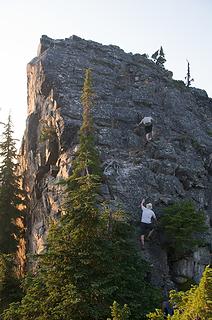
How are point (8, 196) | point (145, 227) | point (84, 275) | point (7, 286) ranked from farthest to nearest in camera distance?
point (8, 196)
point (145, 227)
point (7, 286)
point (84, 275)

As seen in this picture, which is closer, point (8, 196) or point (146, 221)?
point (146, 221)

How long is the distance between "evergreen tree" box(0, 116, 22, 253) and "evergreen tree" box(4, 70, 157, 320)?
12.4m

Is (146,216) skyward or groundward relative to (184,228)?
skyward

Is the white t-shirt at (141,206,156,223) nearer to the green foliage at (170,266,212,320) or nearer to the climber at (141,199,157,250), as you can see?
the climber at (141,199,157,250)

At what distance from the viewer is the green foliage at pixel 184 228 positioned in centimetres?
1956

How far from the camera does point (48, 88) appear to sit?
3466cm

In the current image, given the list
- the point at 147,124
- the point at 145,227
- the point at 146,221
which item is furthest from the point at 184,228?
the point at 147,124

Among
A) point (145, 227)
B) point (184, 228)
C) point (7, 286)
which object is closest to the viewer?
point (7, 286)

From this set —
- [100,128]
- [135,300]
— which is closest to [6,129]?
[100,128]

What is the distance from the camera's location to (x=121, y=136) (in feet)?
99.0

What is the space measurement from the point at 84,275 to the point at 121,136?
17810 millimetres

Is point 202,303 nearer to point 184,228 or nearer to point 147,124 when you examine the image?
point 184,228

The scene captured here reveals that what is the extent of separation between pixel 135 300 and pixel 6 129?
68.2 feet

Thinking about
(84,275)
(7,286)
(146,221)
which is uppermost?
(146,221)
